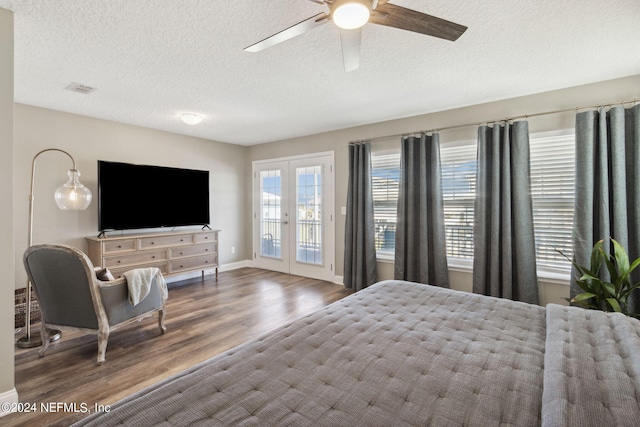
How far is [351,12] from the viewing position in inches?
56.2

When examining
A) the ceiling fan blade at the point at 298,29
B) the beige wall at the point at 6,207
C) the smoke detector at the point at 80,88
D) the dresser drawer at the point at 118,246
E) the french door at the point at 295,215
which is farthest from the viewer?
the french door at the point at 295,215

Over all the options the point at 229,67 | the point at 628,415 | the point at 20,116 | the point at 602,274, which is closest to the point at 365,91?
the point at 229,67

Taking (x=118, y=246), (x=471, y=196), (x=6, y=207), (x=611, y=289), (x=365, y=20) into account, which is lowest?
(x=611, y=289)

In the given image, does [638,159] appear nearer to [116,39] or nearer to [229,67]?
[229,67]

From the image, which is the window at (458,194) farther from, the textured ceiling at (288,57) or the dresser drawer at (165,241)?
the dresser drawer at (165,241)

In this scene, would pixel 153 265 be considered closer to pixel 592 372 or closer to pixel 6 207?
pixel 6 207

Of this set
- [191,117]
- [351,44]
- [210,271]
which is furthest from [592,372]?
[210,271]

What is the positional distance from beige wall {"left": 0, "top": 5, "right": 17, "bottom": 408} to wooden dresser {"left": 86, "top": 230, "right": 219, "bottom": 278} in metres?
2.18

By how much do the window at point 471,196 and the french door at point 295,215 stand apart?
92cm

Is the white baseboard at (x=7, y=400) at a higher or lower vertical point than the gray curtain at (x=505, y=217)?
lower

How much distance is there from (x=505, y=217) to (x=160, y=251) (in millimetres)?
4556

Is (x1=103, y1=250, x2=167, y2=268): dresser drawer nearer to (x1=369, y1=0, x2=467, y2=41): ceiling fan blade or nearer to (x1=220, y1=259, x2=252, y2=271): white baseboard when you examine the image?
(x1=220, y1=259, x2=252, y2=271): white baseboard

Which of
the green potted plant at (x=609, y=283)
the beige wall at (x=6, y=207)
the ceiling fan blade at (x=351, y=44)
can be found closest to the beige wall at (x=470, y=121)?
the green potted plant at (x=609, y=283)

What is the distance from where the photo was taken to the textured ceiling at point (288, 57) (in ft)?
6.34
